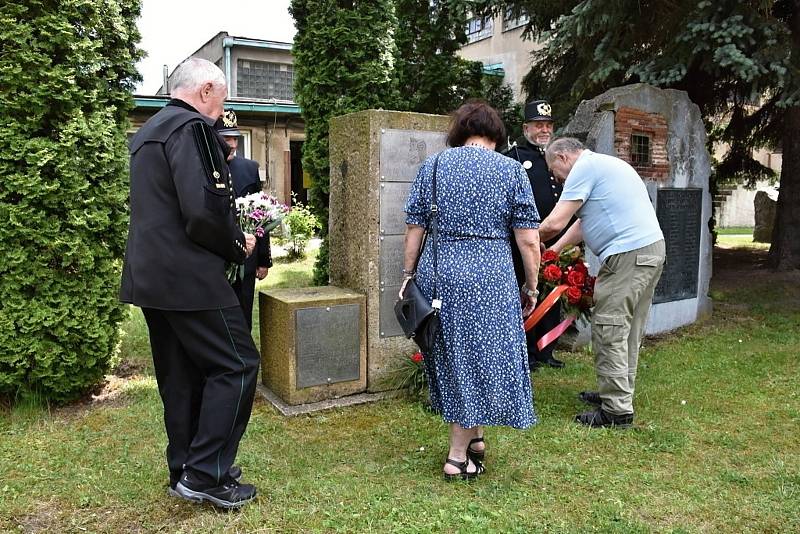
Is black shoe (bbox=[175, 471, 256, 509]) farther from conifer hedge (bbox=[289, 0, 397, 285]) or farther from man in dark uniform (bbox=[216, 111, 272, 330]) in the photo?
conifer hedge (bbox=[289, 0, 397, 285])

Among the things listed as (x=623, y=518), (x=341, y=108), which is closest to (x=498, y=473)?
(x=623, y=518)

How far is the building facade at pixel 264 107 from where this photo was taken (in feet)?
52.3

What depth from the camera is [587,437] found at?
4.08 meters

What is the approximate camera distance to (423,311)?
10.5ft

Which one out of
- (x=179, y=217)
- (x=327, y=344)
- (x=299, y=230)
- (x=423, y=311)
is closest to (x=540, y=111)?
(x=327, y=344)

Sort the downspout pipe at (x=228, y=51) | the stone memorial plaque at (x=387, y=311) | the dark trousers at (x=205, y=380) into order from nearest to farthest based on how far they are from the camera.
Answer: the dark trousers at (x=205, y=380)
the stone memorial plaque at (x=387, y=311)
the downspout pipe at (x=228, y=51)

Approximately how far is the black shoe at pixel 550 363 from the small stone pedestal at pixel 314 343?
1660mm

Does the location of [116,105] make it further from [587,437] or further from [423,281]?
[587,437]

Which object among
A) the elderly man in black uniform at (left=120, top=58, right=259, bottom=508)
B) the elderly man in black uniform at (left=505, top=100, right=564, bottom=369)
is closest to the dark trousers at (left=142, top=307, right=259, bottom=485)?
the elderly man in black uniform at (left=120, top=58, right=259, bottom=508)

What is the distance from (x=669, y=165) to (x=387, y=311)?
3.80 metres

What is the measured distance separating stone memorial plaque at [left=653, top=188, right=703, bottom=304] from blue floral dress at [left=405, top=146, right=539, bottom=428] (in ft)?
13.6

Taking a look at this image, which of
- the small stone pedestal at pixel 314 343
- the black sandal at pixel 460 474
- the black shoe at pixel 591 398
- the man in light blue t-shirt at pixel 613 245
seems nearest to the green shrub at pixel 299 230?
the small stone pedestal at pixel 314 343

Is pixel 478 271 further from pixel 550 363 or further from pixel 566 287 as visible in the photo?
pixel 550 363

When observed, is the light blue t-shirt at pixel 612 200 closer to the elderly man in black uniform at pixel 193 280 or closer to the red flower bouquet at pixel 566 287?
the red flower bouquet at pixel 566 287
